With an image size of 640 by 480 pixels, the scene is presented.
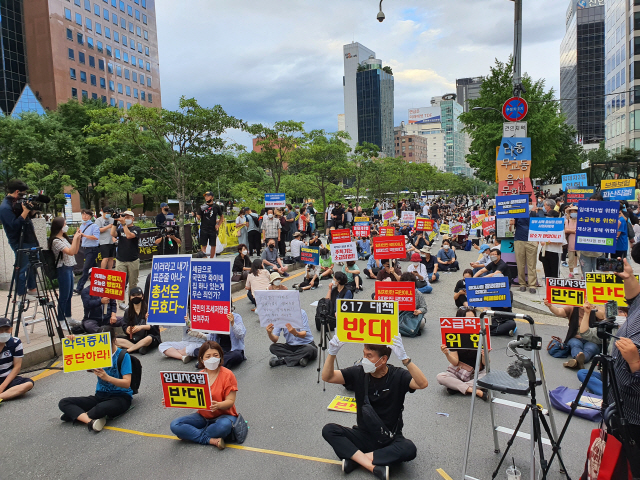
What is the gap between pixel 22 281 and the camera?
8.01 metres

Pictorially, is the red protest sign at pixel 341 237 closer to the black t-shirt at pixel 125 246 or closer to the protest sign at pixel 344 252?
the protest sign at pixel 344 252

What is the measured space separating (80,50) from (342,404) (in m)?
83.3

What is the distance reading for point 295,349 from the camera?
7.63m

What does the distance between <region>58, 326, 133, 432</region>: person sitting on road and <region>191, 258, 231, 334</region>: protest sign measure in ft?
5.03

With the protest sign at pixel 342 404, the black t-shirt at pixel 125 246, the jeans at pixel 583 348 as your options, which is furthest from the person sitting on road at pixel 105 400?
the jeans at pixel 583 348

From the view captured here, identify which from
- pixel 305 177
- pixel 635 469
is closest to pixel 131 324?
pixel 635 469

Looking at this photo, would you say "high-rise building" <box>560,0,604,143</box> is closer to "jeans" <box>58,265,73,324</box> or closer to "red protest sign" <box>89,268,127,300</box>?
"red protest sign" <box>89,268,127,300</box>

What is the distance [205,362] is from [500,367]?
459 centimetres

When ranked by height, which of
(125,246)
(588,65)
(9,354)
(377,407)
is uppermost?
(588,65)

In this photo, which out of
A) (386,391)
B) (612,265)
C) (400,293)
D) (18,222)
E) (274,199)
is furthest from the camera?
(274,199)

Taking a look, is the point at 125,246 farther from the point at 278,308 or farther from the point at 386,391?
the point at 386,391

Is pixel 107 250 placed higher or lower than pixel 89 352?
higher

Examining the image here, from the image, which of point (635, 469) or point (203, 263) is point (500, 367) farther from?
point (203, 263)

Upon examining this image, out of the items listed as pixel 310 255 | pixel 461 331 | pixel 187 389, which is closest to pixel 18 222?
pixel 187 389
